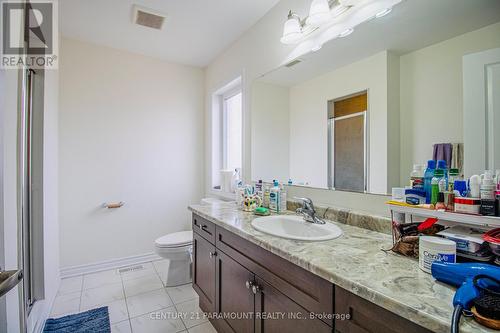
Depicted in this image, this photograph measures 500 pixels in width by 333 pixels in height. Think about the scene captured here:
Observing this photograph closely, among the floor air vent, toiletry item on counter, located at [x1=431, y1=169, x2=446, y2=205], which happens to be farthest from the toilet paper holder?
toiletry item on counter, located at [x1=431, y1=169, x2=446, y2=205]

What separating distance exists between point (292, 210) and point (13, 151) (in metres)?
1.57

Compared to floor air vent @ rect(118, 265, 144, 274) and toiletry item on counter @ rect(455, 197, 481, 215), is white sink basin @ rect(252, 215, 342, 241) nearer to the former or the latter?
toiletry item on counter @ rect(455, 197, 481, 215)

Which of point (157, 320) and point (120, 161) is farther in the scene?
point (120, 161)

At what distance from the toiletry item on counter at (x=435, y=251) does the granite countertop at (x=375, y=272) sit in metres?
0.03

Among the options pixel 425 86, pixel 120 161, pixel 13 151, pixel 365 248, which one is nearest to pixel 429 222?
pixel 365 248

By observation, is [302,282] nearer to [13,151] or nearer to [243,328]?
[243,328]

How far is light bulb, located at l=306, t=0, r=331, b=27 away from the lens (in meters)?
1.44

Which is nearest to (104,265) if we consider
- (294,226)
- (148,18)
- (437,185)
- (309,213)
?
(294,226)

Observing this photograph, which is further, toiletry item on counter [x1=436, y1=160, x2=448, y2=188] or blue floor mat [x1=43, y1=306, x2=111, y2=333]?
blue floor mat [x1=43, y1=306, x2=111, y2=333]

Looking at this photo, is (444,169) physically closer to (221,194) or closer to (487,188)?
(487,188)

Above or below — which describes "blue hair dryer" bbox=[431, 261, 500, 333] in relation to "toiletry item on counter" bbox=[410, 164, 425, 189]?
below

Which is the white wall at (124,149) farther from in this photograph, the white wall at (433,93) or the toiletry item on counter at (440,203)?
the toiletry item on counter at (440,203)

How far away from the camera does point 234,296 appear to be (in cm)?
135

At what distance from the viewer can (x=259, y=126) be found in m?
2.16
